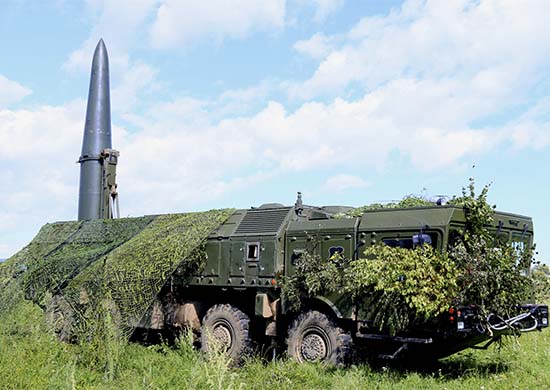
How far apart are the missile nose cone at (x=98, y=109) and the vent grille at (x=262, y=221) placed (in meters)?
9.14

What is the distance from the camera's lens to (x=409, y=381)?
392 inches

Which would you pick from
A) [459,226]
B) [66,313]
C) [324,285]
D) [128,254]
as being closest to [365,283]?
[324,285]

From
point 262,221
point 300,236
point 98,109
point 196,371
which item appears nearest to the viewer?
point 196,371

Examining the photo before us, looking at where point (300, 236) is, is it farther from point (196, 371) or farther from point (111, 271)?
point (196, 371)

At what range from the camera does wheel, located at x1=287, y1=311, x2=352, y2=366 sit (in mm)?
11266

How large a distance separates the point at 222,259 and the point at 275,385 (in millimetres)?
4378

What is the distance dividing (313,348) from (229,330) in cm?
248

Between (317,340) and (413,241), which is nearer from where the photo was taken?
(413,241)

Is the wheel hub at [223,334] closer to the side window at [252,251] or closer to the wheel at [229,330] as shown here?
the wheel at [229,330]

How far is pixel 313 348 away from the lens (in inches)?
460

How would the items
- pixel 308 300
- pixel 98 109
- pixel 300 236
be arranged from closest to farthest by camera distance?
pixel 308 300 → pixel 300 236 → pixel 98 109

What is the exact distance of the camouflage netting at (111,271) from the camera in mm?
11773

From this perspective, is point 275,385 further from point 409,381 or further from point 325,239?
point 325,239

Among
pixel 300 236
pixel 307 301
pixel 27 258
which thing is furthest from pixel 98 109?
pixel 307 301
